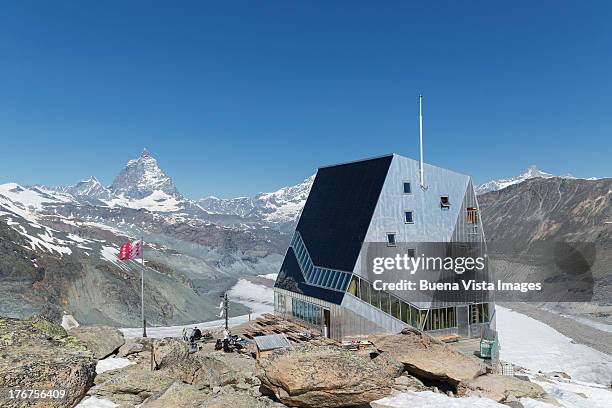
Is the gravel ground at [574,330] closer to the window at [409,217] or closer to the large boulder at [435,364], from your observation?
the window at [409,217]

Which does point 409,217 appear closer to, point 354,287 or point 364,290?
point 364,290

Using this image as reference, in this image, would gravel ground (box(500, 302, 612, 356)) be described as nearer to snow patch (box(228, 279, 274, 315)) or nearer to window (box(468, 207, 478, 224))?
window (box(468, 207, 478, 224))

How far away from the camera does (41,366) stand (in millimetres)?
11148

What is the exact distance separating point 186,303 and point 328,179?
4667cm

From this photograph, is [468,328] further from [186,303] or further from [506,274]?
[506,274]

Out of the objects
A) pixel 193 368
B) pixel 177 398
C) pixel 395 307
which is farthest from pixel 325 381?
pixel 395 307

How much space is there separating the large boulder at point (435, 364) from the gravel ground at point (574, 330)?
53277 mm

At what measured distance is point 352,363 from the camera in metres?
13.7

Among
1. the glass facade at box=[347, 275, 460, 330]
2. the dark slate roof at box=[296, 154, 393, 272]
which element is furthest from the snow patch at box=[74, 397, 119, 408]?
the dark slate roof at box=[296, 154, 393, 272]

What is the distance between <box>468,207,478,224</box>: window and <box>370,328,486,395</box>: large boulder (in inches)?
852

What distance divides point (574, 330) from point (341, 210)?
200 feet

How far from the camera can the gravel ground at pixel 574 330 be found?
66125 millimetres

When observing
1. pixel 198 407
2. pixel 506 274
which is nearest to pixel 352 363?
pixel 198 407

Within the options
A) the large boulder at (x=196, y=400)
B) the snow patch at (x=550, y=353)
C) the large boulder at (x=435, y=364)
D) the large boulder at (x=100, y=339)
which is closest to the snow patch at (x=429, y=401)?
the large boulder at (x=435, y=364)
